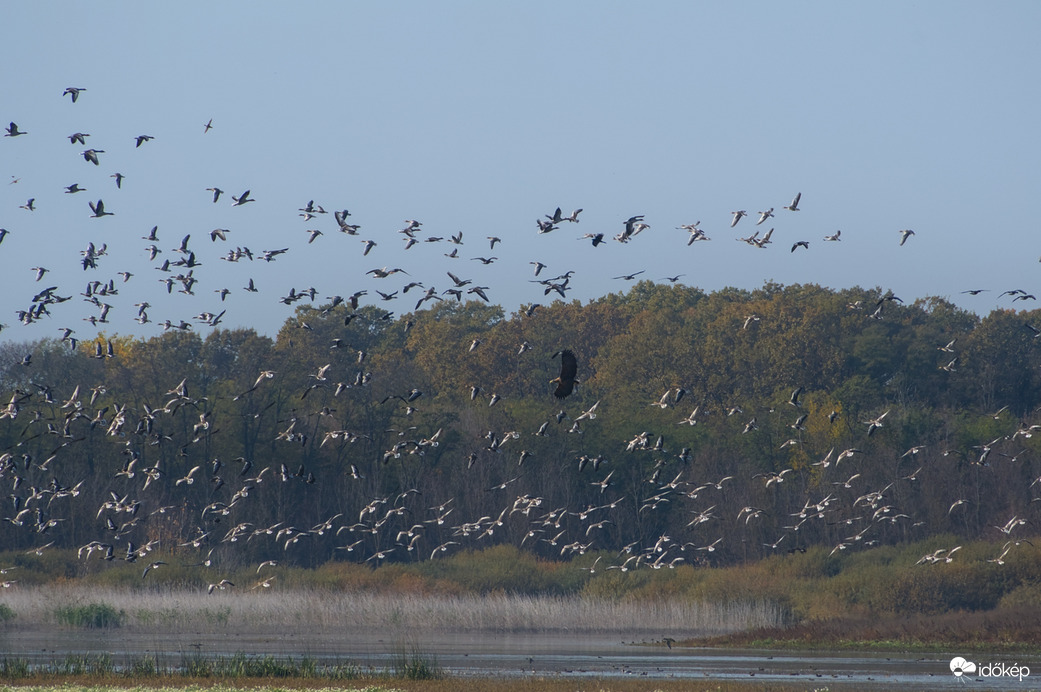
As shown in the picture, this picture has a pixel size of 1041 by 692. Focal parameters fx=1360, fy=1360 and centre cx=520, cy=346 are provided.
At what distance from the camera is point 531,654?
45.0 m

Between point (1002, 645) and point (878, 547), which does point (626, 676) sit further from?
point (878, 547)

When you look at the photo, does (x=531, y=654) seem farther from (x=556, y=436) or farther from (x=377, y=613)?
(x=556, y=436)

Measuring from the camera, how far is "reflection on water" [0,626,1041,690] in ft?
124

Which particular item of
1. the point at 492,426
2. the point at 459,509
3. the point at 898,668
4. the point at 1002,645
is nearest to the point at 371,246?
the point at 898,668

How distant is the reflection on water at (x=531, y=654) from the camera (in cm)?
3784

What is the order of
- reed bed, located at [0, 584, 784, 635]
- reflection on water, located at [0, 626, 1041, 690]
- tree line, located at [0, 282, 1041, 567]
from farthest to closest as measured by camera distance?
tree line, located at [0, 282, 1041, 567] < reed bed, located at [0, 584, 784, 635] < reflection on water, located at [0, 626, 1041, 690]

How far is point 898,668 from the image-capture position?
41094mm

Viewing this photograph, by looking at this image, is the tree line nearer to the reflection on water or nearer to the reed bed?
the reed bed

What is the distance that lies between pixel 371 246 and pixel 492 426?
161 ft

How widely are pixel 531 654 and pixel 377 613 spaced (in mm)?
13763

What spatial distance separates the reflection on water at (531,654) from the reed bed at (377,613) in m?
1.32

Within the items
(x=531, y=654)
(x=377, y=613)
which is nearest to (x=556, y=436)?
(x=377, y=613)

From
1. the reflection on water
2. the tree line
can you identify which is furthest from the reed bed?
the tree line

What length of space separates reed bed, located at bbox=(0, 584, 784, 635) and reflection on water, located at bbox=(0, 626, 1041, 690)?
1.32 m
